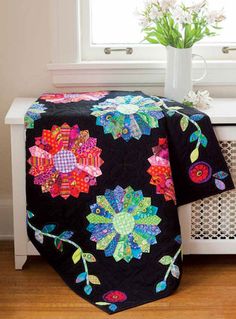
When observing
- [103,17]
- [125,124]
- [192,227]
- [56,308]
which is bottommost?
[56,308]

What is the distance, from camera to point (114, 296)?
2.64 metres

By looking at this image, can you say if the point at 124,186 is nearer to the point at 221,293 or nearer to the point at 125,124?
the point at 125,124

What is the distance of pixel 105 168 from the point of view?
272 centimetres

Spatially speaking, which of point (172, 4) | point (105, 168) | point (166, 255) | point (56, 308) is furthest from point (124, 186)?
point (172, 4)

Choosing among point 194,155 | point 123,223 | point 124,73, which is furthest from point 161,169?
point 124,73

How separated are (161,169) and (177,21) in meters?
0.59

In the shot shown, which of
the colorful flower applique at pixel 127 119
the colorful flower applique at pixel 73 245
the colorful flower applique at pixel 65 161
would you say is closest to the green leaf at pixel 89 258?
the colorful flower applique at pixel 73 245

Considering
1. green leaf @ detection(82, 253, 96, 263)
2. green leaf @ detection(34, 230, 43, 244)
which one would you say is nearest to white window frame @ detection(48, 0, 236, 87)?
green leaf @ detection(34, 230, 43, 244)

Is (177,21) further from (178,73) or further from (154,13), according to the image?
(178,73)

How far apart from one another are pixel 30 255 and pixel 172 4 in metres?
1.16

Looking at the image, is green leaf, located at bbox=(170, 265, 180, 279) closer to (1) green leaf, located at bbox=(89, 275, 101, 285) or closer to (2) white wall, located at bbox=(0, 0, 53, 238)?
(1) green leaf, located at bbox=(89, 275, 101, 285)

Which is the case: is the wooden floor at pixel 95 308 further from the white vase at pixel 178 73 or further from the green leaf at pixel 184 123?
the white vase at pixel 178 73

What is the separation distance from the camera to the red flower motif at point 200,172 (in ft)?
9.09

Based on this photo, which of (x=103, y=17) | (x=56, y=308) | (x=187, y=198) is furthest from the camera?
(x=103, y=17)
